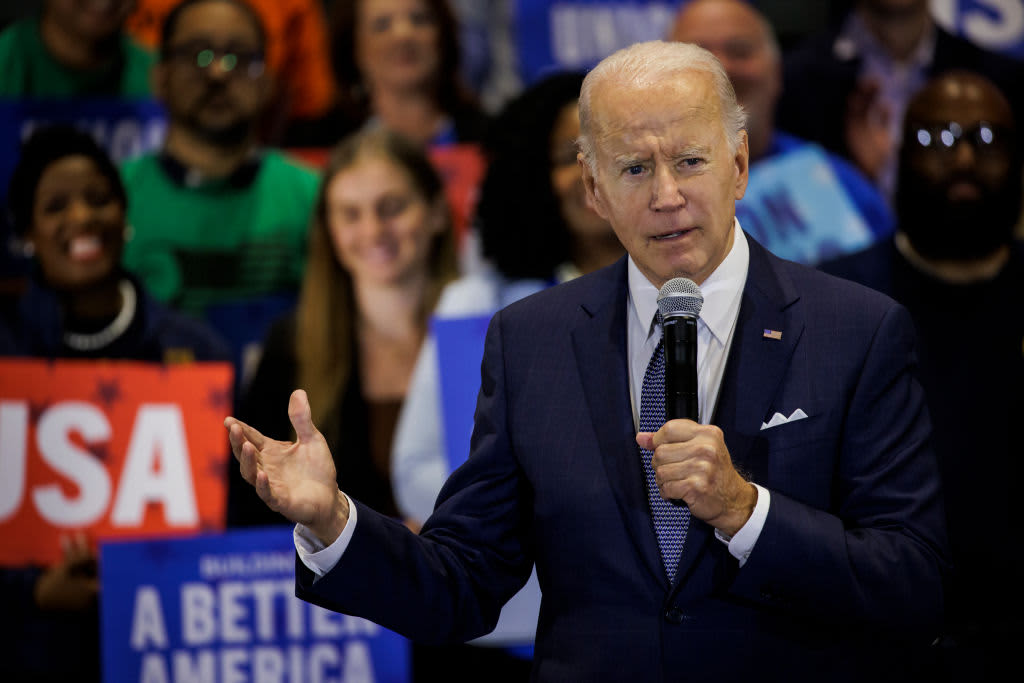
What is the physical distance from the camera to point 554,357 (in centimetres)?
181

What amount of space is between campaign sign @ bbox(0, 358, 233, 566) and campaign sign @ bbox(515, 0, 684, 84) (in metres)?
1.80

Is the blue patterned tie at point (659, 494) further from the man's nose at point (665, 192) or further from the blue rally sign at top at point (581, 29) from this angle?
the blue rally sign at top at point (581, 29)

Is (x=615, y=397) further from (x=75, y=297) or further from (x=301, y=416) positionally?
(x=75, y=297)

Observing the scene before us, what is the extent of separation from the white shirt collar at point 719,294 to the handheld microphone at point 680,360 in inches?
8.0

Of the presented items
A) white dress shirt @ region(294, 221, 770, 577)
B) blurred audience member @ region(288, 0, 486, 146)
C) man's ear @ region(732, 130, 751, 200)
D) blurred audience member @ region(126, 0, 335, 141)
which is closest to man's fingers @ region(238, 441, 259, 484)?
white dress shirt @ region(294, 221, 770, 577)

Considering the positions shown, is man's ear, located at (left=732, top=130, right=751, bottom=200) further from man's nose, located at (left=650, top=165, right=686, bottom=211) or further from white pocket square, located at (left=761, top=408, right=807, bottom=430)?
white pocket square, located at (left=761, top=408, right=807, bottom=430)

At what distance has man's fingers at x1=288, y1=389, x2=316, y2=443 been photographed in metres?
1.61

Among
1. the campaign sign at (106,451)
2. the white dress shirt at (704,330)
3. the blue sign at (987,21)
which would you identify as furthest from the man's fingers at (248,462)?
the blue sign at (987,21)

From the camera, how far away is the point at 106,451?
3520 millimetres

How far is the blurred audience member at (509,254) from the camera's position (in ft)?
11.2

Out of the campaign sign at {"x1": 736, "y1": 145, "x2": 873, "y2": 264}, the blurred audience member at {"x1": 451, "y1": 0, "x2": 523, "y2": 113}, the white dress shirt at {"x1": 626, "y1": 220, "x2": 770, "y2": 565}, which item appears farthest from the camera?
the blurred audience member at {"x1": 451, "y1": 0, "x2": 523, "y2": 113}

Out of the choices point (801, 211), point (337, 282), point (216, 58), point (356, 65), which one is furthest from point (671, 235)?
point (356, 65)

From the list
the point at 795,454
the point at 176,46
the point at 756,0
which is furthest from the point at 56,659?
the point at 756,0

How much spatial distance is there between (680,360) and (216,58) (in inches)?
123
